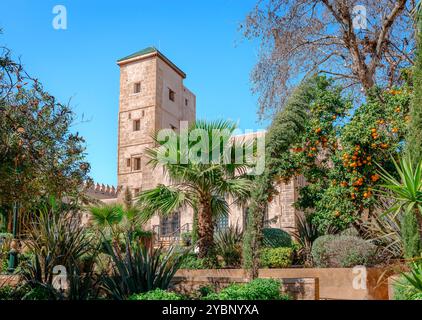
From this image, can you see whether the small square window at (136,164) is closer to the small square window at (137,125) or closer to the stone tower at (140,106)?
the stone tower at (140,106)

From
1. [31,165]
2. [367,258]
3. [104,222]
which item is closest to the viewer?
[31,165]

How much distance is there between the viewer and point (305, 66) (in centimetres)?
1588

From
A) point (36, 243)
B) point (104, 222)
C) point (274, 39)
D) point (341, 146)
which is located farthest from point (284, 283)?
point (104, 222)

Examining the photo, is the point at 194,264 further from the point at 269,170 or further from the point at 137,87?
the point at 137,87

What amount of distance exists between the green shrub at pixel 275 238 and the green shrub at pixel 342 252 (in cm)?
337

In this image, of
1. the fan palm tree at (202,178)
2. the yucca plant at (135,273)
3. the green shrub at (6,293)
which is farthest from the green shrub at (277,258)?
the green shrub at (6,293)

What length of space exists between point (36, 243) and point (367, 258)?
697cm

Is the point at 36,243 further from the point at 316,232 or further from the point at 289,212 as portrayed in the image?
the point at 289,212

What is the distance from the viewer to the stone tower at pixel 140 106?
33.6 meters

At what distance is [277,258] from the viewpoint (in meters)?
12.1

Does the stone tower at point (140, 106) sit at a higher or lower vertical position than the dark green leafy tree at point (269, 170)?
higher

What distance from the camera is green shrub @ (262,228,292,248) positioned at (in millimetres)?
Result: 14578

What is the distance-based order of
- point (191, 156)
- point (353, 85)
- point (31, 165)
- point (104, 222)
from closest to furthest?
1. point (31, 165)
2. point (191, 156)
3. point (353, 85)
4. point (104, 222)

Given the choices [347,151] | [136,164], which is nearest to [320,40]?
[347,151]
